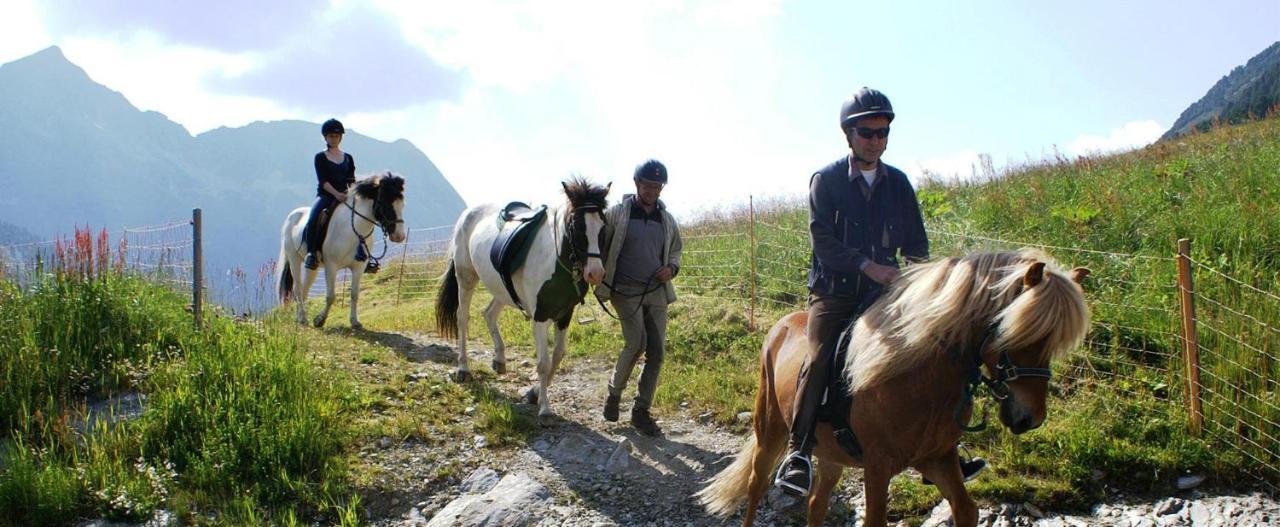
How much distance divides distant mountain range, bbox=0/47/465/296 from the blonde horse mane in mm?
86416

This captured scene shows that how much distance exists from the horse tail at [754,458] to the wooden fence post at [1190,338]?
2.59 meters

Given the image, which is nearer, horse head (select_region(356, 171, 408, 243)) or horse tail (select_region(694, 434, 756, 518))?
horse tail (select_region(694, 434, 756, 518))

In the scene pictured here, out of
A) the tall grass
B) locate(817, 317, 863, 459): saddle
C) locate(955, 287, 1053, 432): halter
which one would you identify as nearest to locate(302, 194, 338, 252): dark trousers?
the tall grass

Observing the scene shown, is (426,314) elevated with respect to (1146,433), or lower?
elevated

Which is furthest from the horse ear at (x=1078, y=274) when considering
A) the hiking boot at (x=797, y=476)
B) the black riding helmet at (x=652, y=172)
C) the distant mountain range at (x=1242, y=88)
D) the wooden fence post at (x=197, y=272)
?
the distant mountain range at (x=1242, y=88)

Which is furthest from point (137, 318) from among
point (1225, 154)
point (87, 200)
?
→ point (87, 200)

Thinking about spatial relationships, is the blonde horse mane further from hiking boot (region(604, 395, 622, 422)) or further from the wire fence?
the wire fence

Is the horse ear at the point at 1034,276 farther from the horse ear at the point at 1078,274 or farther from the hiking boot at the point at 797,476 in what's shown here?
the hiking boot at the point at 797,476

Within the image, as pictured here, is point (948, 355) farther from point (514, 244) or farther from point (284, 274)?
point (284, 274)

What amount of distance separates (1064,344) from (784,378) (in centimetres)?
142

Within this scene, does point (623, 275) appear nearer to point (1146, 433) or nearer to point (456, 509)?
point (456, 509)

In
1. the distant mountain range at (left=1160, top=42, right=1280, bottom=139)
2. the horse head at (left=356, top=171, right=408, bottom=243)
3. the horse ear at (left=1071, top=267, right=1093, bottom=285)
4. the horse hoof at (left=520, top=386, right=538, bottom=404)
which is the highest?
the distant mountain range at (left=1160, top=42, right=1280, bottom=139)

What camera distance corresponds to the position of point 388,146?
131500 mm

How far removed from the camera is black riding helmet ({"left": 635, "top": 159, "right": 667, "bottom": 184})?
5465 mm
